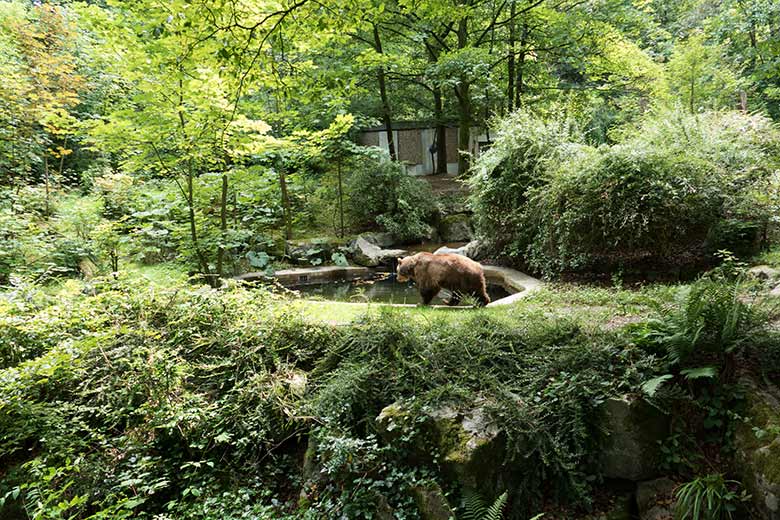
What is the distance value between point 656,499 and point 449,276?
11.2ft

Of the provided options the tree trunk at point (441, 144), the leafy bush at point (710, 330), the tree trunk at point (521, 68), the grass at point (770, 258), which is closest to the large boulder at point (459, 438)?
the leafy bush at point (710, 330)

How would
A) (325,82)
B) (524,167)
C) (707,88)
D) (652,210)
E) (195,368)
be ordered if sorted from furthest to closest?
(707,88) < (524,167) < (652,210) < (325,82) < (195,368)

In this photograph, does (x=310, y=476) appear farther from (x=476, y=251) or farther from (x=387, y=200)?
(x=387, y=200)

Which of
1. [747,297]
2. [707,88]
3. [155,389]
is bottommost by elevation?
[155,389]

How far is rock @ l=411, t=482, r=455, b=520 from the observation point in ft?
9.38

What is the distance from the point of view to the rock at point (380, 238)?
1120cm

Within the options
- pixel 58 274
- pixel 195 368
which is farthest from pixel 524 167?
pixel 58 274

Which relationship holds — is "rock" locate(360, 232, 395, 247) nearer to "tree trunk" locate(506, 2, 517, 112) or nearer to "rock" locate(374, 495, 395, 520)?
"tree trunk" locate(506, 2, 517, 112)

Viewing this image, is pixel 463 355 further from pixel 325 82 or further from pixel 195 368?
pixel 325 82

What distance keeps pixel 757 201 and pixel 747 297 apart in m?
2.11

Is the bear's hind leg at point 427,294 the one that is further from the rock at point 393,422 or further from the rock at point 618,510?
the rock at point 618,510

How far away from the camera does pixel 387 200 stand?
458 inches

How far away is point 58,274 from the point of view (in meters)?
6.62

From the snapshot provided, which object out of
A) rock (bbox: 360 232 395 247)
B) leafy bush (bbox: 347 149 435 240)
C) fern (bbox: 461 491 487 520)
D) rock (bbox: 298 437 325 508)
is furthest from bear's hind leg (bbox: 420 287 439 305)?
leafy bush (bbox: 347 149 435 240)
